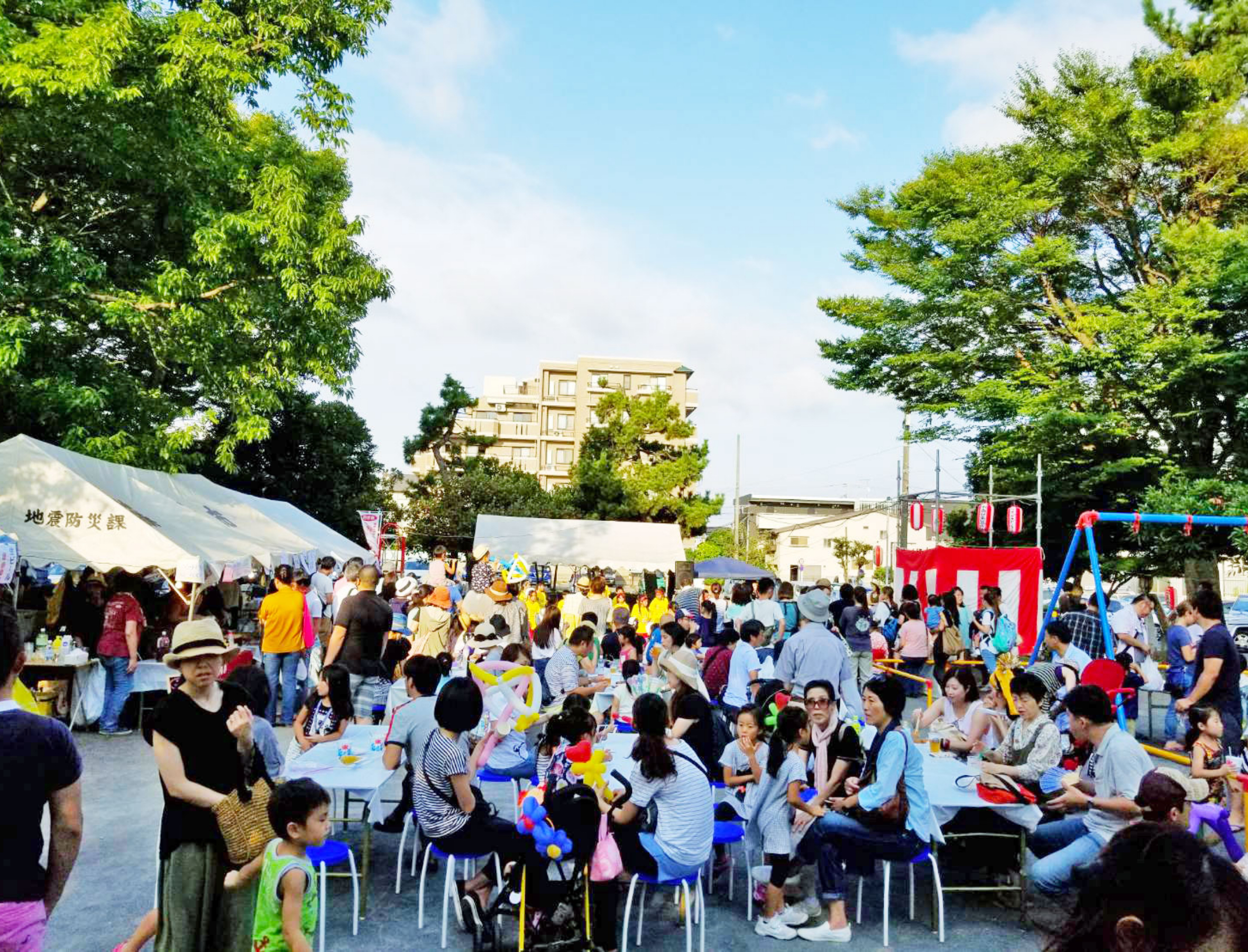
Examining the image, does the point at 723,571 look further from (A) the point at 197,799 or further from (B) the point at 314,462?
(A) the point at 197,799

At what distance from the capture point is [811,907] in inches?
202

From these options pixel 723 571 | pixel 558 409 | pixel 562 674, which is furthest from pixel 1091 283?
pixel 558 409

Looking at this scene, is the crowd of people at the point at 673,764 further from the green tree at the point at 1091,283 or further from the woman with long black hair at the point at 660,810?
the green tree at the point at 1091,283

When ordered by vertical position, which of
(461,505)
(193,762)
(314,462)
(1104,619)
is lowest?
(193,762)

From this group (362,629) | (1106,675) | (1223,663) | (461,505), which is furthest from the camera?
(461,505)

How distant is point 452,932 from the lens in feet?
16.1

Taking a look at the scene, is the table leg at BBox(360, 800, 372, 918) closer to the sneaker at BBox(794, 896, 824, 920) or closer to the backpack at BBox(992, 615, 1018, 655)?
the sneaker at BBox(794, 896, 824, 920)

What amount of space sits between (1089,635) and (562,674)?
5610 mm

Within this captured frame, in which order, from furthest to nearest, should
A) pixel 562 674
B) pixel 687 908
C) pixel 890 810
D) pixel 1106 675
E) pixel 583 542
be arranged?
pixel 583 542 < pixel 562 674 < pixel 1106 675 < pixel 890 810 < pixel 687 908

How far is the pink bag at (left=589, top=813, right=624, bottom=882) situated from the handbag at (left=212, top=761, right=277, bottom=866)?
1.56 metres

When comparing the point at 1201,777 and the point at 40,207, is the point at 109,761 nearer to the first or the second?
the point at 1201,777

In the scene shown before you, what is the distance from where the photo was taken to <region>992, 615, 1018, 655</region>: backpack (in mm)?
13586

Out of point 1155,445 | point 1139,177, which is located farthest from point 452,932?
point 1139,177

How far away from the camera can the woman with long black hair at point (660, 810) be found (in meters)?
4.53
